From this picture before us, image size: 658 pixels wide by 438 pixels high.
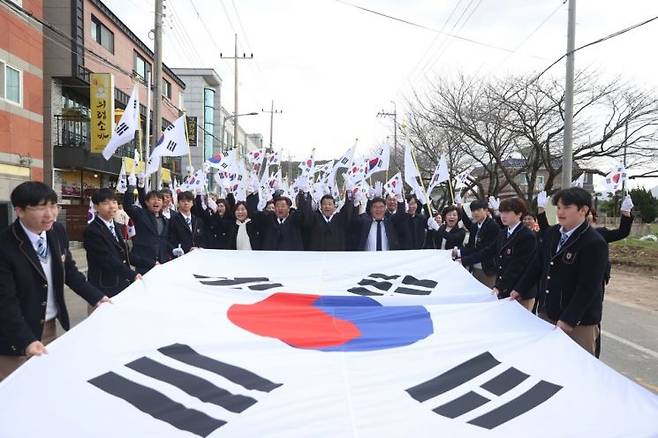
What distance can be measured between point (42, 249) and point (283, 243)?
163 inches

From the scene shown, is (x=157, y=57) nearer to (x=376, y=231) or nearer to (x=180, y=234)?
(x=180, y=234)

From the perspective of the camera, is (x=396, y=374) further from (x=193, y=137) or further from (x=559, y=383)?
(x=193, y=137)

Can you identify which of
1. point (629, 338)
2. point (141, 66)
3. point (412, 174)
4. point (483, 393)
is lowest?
point (629, 338)

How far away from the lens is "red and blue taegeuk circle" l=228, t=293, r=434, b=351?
3.33 m

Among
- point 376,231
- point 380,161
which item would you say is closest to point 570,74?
point 380,161

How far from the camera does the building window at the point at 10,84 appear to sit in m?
15.4

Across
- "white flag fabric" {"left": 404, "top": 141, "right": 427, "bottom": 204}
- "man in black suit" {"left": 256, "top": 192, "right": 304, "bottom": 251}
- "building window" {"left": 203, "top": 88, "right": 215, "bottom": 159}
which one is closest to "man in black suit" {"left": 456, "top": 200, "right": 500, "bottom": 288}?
"white flag fabric" {"left": 404, "top": 141, "right": 427, "bottom": 204}

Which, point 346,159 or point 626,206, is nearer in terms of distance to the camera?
point 626,206

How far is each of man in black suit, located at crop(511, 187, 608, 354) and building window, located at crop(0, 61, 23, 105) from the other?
57.0ft

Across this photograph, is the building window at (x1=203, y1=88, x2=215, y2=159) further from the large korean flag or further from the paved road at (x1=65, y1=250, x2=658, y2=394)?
the large korean flag

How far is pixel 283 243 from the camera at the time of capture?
23.7 ft

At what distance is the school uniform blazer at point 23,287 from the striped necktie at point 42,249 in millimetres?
47

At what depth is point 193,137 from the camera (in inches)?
1179

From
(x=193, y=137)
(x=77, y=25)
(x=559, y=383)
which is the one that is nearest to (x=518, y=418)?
(x=559, y=383)
